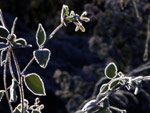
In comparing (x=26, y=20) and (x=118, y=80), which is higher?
(x=26, y=20)

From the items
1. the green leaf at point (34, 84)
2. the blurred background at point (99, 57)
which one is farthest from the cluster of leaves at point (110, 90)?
the blurred background at point (99, 57)

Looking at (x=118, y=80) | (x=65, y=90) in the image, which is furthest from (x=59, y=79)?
(x=118, y=80)

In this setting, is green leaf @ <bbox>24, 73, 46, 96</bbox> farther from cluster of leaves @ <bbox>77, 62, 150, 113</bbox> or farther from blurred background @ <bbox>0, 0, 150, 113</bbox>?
blurred background @ <bbox>0, 0, 150, 113</bbox>

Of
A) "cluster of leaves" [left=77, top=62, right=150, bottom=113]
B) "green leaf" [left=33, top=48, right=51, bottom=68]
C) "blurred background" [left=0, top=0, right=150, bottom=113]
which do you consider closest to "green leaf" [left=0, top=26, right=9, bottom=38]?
"green leaf" [left=33, top=48, right=51, bottom=68]

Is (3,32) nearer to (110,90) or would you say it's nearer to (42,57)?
(42,57)

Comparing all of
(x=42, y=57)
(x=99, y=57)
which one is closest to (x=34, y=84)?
(x=42, y=57)

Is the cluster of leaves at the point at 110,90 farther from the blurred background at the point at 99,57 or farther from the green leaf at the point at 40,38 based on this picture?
the blurred background at the point at 99,57

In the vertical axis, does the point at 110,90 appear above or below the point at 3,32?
below

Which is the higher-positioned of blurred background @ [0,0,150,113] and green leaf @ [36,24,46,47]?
green leaf @ [36,24,46,47]

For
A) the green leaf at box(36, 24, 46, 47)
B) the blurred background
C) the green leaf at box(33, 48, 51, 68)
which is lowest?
the blurred background

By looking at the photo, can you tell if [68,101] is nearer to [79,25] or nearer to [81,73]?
[81,73]

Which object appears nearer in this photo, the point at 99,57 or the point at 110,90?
the point at 110,90
